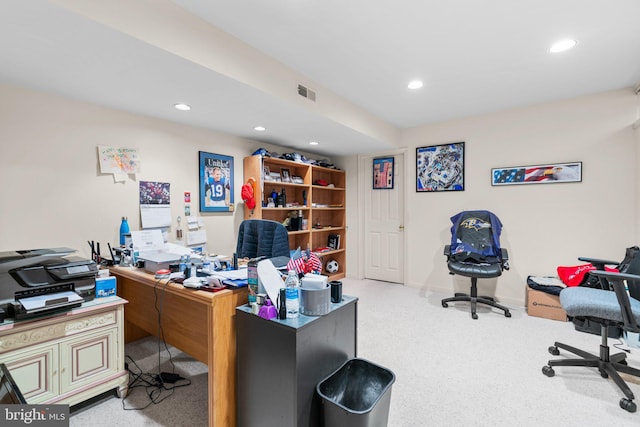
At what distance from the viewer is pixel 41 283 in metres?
1.66

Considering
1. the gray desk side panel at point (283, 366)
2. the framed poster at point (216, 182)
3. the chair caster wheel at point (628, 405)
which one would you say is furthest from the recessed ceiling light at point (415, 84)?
the chair caster wheel at point (628, 405)

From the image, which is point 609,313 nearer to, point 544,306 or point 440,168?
point 544,306

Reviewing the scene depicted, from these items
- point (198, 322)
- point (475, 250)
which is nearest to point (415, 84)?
point (475, 250)

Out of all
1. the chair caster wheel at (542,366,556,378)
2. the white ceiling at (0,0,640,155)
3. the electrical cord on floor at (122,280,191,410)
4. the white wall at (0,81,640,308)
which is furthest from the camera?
the white wall at (0,81,640,308)

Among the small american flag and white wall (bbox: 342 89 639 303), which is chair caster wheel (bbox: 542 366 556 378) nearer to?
→ white wall (bbox: 342 89 639 303)

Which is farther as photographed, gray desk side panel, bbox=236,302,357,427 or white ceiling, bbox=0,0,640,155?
white ceiling, bbox=0,0,640,155

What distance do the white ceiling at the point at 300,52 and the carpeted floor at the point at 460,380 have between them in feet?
7.02

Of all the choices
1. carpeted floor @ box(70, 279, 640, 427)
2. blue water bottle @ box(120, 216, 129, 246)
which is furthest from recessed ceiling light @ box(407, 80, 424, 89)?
blue water bottle @ box(120, 216, 129, 246)

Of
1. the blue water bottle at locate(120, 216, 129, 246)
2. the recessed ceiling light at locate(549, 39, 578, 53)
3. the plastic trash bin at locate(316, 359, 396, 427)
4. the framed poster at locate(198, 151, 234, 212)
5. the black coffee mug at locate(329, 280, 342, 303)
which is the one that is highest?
the recessed ceiling light at locate(549, 39, 578, 53)

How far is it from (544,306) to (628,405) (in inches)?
61.6

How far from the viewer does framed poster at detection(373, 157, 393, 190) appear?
465cm

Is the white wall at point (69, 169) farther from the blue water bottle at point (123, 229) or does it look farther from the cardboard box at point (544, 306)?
the cardboard box at point (544, 306)

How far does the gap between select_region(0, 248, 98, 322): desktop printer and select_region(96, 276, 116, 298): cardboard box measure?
0.05 m

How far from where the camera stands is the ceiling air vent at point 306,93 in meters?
2.61
